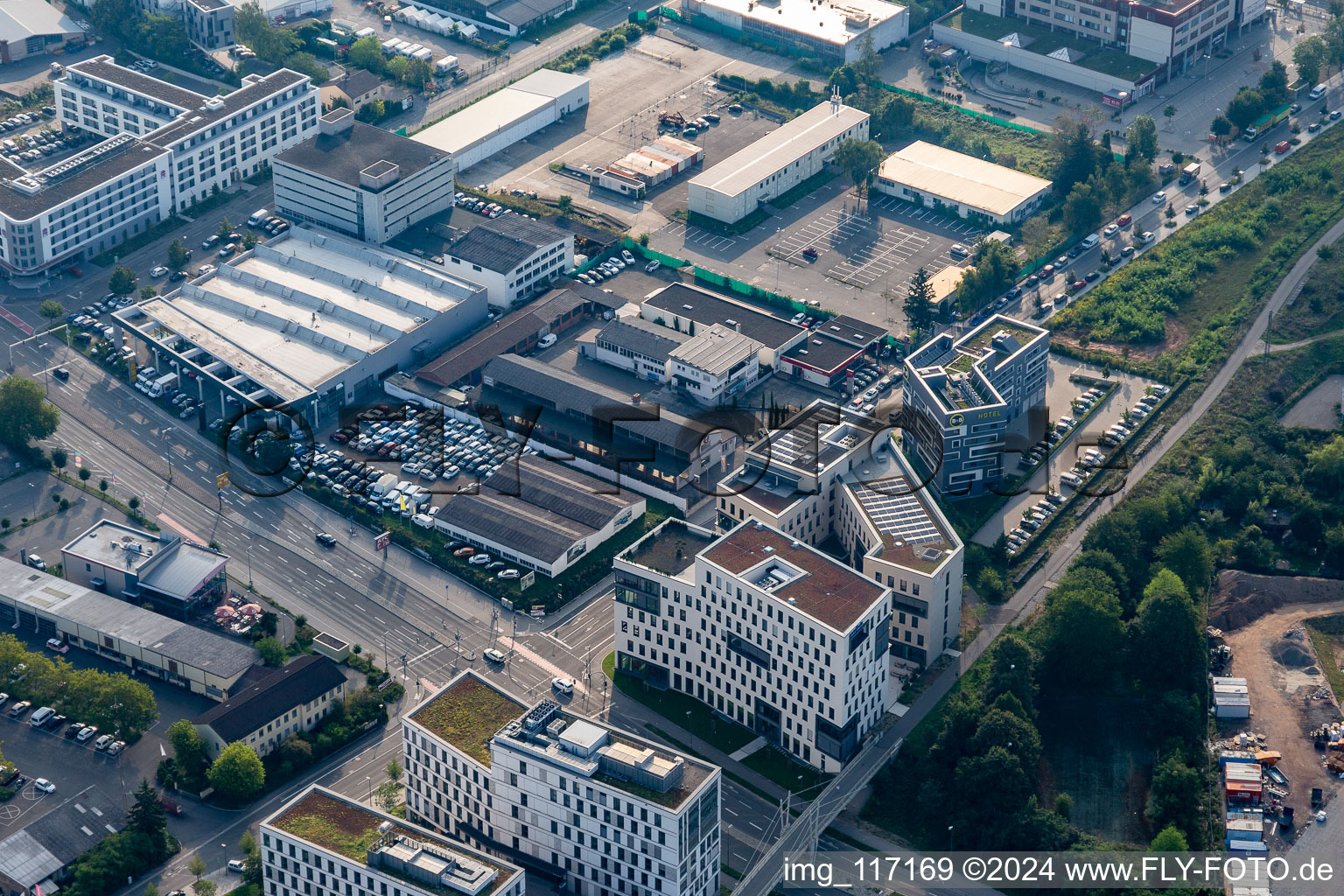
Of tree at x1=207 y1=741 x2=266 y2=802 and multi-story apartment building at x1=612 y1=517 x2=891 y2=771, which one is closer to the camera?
tree at x1=207 y1=741 x2=266 y2=802

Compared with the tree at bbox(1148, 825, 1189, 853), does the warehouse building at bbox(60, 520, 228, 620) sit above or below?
above

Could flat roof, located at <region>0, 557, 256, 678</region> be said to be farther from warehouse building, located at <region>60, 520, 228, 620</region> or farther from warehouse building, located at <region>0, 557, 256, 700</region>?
warehouse building, located at <region>60, 520, 228, 620</region>

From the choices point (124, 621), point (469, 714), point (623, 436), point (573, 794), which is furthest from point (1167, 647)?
point (124, 621)

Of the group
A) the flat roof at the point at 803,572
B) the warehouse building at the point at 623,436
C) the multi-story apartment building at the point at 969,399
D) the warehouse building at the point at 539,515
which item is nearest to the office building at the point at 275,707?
the warehouse building at the point at 539,515

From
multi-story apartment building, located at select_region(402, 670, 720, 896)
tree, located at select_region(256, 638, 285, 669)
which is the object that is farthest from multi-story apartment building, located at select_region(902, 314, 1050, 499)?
tree, located at select_region(256, 638, 285, 669)

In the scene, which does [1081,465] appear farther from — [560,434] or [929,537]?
[560,434]

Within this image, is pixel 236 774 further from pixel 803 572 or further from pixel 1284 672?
pixel 1284 672
